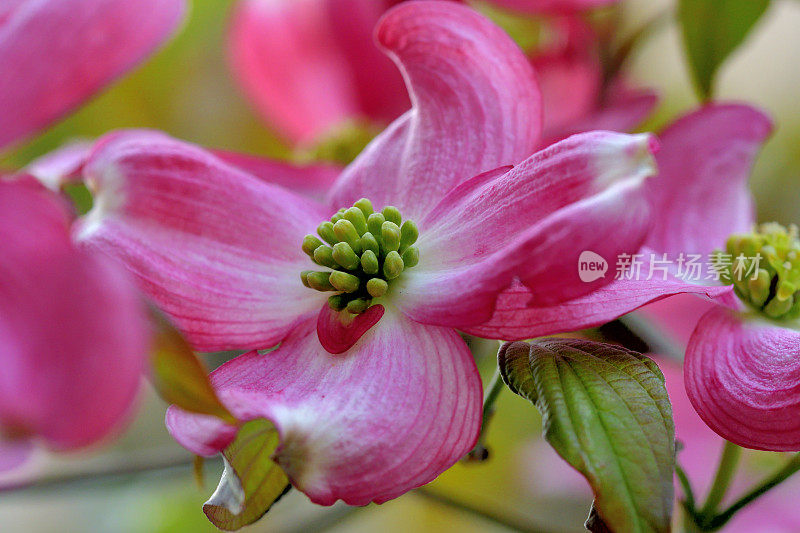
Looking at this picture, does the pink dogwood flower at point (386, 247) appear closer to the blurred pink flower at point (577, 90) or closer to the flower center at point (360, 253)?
the flower center at point (360, 253)

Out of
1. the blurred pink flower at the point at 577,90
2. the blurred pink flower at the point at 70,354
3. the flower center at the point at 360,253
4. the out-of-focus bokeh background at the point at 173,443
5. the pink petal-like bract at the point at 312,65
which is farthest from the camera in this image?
the out-of-focus bokeh background at the point at 173,443

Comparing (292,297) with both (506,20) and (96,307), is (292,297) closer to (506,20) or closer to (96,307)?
(96,307)

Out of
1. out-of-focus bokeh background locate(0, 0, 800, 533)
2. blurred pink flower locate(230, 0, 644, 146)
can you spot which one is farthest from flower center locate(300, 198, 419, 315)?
out-of-focus bokeh background locate(0, 0, 800, 533)

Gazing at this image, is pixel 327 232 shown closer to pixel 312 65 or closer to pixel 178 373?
pixel 178 373

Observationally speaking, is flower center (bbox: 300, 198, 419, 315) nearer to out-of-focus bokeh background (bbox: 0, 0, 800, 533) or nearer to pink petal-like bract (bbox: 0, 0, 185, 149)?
pink petal-like bract (bbox: 0, 0, 185, 149)

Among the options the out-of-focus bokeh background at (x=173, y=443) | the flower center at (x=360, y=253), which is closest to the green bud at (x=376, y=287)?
the flower center at (x=360, y=253)

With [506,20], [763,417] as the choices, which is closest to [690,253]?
[763,417]

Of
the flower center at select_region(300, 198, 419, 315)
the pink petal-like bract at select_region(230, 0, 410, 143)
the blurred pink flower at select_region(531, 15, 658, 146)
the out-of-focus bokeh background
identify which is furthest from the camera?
the out-of-focus bokeh background
